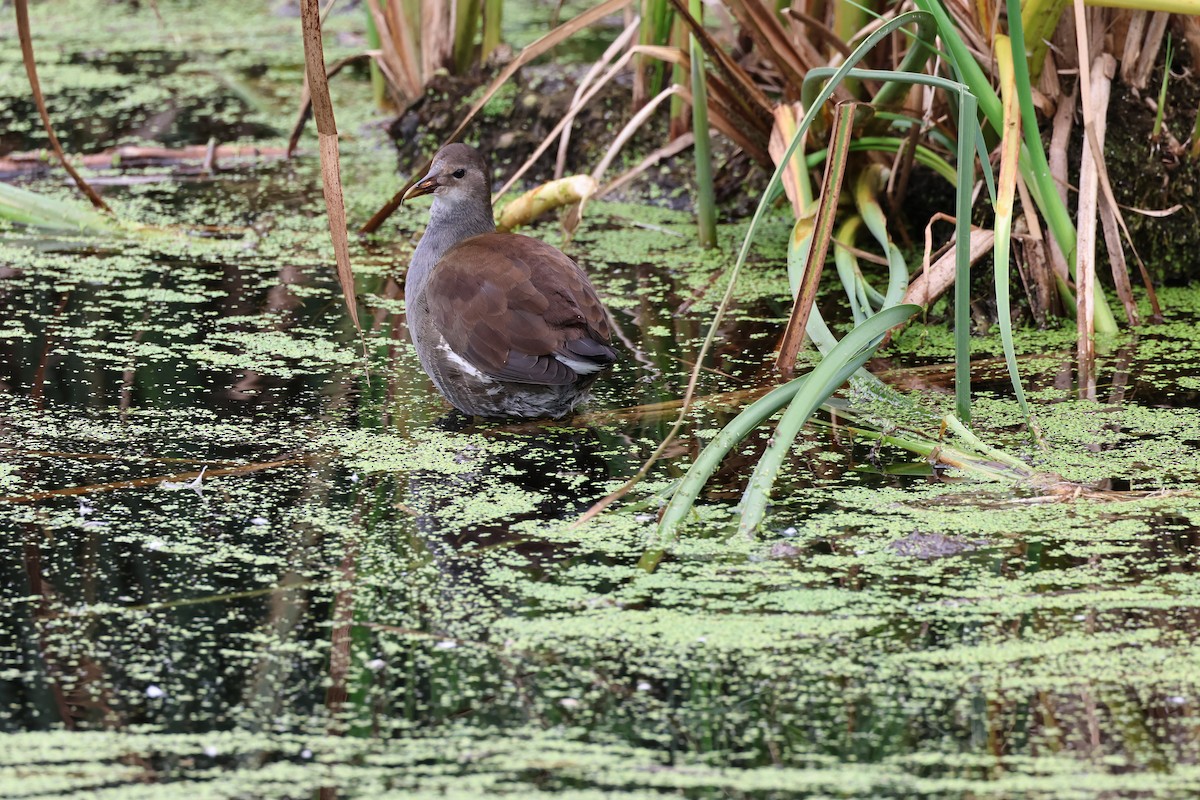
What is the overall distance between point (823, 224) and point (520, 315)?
680 millimetres

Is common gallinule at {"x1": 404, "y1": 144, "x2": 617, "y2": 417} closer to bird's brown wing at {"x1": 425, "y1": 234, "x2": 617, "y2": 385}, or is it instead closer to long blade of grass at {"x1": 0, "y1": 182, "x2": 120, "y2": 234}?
bird's brown wing at {"x1": 425, "y1": 234, "x2": 617, "y2": 385}

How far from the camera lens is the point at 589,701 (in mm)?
2096

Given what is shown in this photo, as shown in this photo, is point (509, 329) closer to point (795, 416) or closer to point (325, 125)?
point (325, 125)

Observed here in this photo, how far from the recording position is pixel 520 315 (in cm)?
319


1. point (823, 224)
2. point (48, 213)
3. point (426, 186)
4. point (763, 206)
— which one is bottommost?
point (48, 213)

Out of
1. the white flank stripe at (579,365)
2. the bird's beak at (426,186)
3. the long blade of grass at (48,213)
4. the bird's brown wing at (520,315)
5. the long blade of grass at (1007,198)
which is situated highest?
the long blade of grass at (1007,198)

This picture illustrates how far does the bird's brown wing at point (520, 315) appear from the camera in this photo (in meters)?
3.15

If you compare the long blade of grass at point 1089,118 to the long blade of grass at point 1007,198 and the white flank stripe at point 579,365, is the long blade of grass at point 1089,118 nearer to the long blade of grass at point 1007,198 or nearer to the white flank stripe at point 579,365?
the long blade of grass at point 1007,198

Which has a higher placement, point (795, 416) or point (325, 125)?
point (325, 125)

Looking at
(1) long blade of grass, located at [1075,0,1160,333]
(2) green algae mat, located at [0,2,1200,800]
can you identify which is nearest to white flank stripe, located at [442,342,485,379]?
(2) green algae mat, located at [0,2,1200,800]

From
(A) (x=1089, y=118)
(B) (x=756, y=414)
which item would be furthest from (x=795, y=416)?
(A) (x=1089, y=118)

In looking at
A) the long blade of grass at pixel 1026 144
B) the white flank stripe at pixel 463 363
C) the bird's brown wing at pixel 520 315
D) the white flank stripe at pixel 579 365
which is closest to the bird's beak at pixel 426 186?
the bird's brown wing at pixel 520 315

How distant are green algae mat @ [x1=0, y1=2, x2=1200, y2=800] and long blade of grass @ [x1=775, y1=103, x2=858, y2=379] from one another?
275mm

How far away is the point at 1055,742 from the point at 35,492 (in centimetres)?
186
